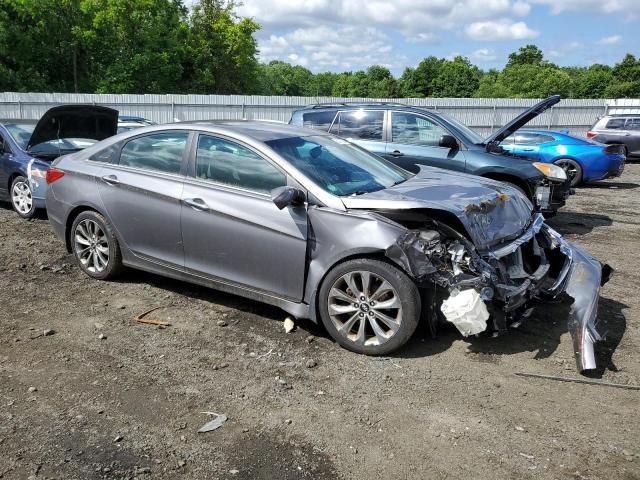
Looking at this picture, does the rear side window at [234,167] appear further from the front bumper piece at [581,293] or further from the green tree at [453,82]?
the green tree at [453,82]

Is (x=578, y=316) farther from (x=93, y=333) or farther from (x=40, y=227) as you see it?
(x=40, y=227)

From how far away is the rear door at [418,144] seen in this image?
812cm

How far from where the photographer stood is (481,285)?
389cm

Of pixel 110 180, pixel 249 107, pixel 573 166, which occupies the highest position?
pixel 249 107

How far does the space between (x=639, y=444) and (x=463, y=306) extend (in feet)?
4.11

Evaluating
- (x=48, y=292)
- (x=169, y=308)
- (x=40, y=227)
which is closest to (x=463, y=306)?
(x=169, y=308)

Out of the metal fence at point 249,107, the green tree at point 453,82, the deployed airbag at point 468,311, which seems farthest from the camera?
the green tree at point 453,82

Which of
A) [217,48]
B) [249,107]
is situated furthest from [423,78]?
[249,107]

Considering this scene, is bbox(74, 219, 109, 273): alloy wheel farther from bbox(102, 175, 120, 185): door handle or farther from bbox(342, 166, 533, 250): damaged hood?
bbox(342, 166, 533, 250): damaged hood

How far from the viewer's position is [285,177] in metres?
4.42

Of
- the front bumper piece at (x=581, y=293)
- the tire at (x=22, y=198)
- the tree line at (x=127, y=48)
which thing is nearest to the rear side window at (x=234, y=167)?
the front bumper piece at (x=581, y=293)

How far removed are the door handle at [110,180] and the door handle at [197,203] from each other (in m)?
0.93

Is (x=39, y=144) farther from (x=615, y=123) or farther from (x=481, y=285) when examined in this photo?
(x=615, y=123)

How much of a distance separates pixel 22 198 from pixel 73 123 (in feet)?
4.41
